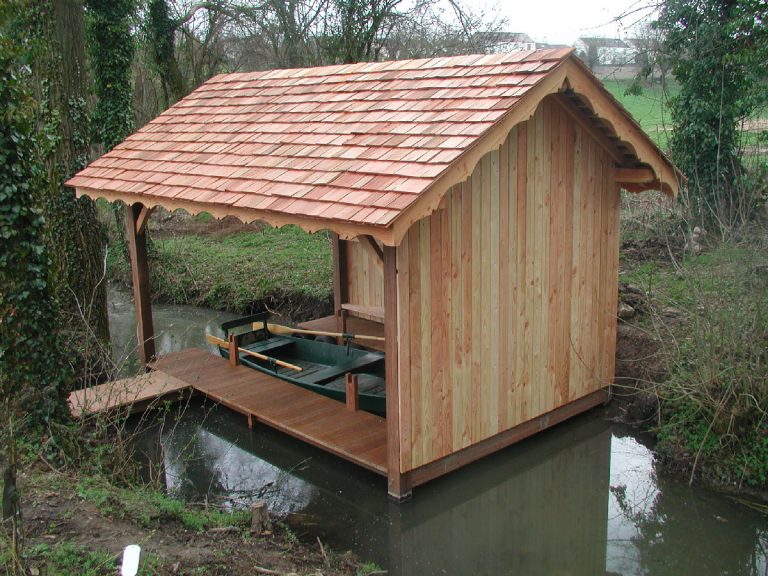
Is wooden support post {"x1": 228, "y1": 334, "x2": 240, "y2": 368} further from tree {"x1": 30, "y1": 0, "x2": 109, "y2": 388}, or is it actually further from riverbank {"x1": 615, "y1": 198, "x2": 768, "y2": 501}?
riverbank {"x1": 615, "y1": 198, "x2": 768, "y2": 501}

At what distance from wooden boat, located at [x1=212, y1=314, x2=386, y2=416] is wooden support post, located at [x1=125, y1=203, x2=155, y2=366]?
0.95 meters

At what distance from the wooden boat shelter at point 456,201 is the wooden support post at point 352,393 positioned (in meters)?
0.34

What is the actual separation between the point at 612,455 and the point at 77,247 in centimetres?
703

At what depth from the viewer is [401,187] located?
18.0 ft

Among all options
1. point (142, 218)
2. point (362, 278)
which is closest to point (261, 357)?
point (142, 218)

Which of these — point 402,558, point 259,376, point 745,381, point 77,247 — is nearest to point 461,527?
point 402,558

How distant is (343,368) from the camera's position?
855 centimetres

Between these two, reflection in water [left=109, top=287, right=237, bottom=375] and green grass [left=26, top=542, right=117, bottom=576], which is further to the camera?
reflection in water [left=109, top=287, right=237, bottom=375]

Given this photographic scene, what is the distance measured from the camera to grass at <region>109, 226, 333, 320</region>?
12945 mm

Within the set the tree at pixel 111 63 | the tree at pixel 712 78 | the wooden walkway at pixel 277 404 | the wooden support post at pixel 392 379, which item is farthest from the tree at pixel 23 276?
the tree at pixel 712 78

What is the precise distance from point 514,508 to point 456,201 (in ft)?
8.76

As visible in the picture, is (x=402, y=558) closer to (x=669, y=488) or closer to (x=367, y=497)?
(x=367, y=497)

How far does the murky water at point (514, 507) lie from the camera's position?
5.55 metres

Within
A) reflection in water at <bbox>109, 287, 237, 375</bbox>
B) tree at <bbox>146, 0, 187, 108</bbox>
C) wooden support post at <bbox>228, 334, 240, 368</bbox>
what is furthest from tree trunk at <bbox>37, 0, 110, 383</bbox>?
tree at <bbox>146, 0, 187, 108</bbox>
